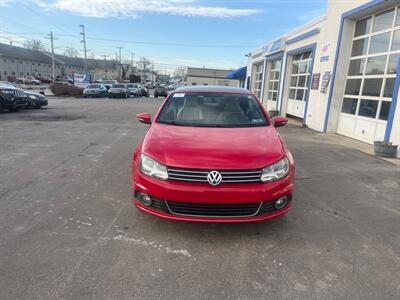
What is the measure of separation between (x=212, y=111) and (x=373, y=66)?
23.8 ft

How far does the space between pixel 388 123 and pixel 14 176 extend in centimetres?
869

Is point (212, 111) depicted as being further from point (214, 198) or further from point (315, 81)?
point (315, 81)

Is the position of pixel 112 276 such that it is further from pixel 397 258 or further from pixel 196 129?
pixel 397 258

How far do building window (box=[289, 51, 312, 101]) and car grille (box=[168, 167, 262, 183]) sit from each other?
11.8m

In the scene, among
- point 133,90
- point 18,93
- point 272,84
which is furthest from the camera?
point 133,90

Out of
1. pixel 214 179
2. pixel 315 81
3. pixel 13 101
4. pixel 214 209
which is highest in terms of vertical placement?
pixel 315 81

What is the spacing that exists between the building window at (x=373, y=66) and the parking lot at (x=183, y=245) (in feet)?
13.7

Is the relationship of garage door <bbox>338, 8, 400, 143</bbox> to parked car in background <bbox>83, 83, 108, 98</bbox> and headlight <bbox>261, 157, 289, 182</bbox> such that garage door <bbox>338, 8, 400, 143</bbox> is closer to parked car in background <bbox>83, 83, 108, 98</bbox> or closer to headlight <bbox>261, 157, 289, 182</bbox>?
headlight <bbox>261, 157, 289, 182</bbox>

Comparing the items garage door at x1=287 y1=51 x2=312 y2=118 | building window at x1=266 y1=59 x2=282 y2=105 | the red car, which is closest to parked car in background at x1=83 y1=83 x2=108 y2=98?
building window at x1=266 y1=59 x2=282 y2=105

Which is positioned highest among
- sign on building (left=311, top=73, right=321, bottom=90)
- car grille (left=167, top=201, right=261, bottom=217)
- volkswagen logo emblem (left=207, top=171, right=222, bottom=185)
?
sign on building (left=311, top=73, right=321, bottom=90)

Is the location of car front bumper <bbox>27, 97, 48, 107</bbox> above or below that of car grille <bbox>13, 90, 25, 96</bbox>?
below

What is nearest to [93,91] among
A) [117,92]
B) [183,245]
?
[117,92]

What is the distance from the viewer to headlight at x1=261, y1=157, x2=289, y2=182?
10.5ft

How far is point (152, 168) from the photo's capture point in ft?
10.8
